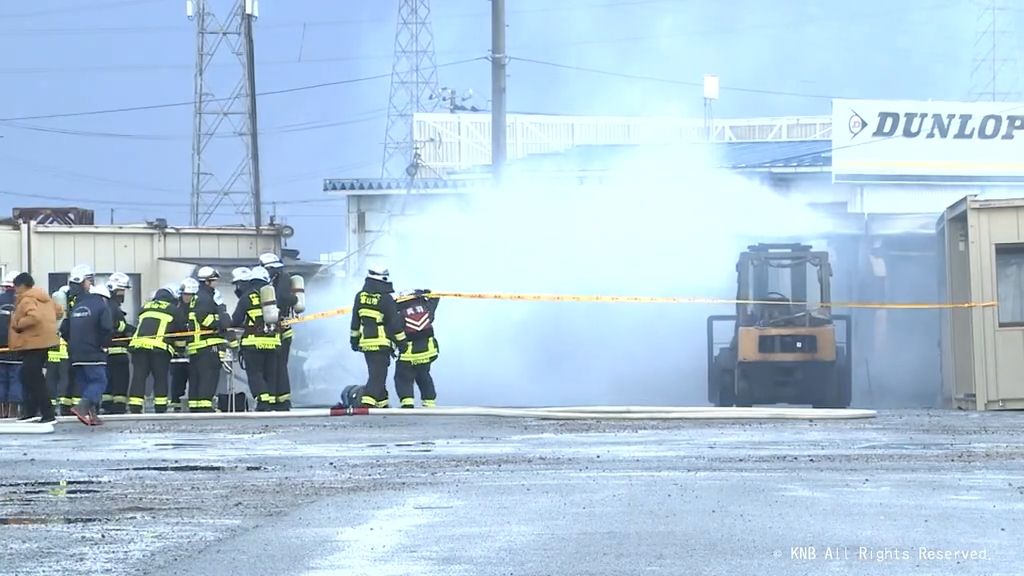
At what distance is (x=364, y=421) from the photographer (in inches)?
694

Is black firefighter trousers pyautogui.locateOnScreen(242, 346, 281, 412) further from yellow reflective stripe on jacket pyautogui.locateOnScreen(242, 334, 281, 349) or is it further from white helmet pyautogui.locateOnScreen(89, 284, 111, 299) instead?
white helmet pyautogui.locateOnScreen(89, 284, 111, 299)

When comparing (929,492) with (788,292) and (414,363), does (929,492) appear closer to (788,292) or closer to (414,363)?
(414,363)

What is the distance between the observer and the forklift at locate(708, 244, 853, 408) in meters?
21.5

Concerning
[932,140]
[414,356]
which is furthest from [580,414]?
[932,140]

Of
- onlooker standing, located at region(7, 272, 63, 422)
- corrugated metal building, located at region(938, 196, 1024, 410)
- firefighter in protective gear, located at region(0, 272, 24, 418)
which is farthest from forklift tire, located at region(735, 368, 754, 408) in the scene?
firefighter in protective gear, located at region(0, 272, 24, 418)

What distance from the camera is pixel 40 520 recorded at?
9.83 meters

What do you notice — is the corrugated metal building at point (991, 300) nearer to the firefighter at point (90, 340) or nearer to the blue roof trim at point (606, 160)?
the firefighter at point (90, 340)

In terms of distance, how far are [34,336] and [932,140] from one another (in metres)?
22.6

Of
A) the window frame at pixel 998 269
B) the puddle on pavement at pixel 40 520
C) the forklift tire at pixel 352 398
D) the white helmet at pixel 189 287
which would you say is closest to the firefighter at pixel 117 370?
the white helmet at pixel 189 287

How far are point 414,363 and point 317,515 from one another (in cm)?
989

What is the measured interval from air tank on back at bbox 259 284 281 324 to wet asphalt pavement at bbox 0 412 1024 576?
155 inches

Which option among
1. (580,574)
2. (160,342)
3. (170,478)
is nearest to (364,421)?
(160,342)

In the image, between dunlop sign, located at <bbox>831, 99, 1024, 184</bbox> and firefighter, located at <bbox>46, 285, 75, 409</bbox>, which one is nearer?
firefighter, located at <bbox>46, 285, 75, 409</bbox>

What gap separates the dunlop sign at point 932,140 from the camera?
33.9m
